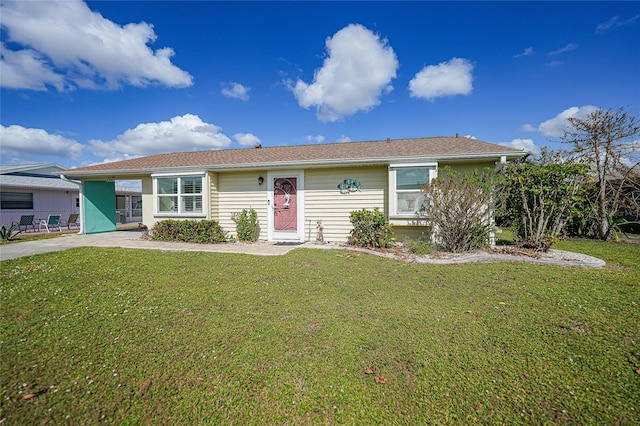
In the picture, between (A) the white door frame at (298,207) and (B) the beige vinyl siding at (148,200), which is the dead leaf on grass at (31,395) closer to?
(A) the white door frame at (298,207)

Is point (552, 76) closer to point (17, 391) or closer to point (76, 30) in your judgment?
point (17, 391)

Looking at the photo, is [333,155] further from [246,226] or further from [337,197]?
[246,226]

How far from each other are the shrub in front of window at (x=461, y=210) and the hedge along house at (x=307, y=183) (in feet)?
2.32

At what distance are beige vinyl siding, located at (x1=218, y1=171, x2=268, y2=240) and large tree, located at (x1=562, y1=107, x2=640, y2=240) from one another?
473 inches

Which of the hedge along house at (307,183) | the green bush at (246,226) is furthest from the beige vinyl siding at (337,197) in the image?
the green bush at (246,226)

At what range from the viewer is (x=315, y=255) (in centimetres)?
682

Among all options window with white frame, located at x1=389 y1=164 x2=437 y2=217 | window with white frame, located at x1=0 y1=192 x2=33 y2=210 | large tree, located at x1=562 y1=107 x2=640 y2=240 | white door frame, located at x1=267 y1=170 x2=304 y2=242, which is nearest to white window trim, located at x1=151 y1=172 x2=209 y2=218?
white door frame, located at x1=267 y1=170 x2=304 y2=242

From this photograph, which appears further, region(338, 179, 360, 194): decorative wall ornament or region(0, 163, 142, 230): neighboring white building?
region(0, 163, 142, 230): neighboring white building

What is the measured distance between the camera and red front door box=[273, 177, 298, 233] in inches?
367

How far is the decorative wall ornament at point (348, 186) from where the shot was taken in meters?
8.81

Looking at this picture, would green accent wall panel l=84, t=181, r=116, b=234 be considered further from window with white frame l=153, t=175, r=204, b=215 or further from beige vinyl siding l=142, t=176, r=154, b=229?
window with white frame l=153, t=175, r=204, b=215

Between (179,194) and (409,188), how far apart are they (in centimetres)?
816

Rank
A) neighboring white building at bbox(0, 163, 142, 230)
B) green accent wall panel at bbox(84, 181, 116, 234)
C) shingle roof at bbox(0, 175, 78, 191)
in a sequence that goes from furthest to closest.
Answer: neighboring white building at bbox(0, 163, 142, 230)
shingle roof at bbox(0, 175, 78, 191)
green accent wall panel at bbox(84, 181, 116, 234)

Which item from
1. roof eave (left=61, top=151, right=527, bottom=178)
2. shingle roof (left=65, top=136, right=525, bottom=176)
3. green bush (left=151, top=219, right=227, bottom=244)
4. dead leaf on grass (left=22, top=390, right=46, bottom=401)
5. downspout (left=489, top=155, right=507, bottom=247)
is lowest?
dead leaf on grass (left=22, top=390, right=46, bottom=401)
